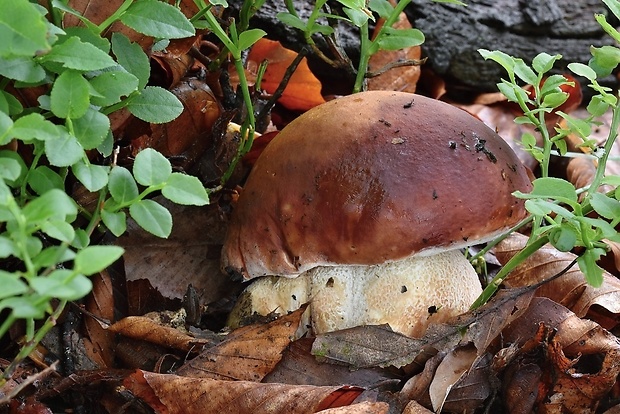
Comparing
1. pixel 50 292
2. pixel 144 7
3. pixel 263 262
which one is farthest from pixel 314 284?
pixel 50 292

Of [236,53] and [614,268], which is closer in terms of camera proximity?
[236,53]

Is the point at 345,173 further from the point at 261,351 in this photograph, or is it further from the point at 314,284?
the point at 261,351

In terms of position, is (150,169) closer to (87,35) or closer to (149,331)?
(87,35)

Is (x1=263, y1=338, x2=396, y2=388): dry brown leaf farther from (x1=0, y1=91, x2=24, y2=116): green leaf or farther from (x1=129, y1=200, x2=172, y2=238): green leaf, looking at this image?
(x1=0, y1=91, x2=24, y2=116): green leaf

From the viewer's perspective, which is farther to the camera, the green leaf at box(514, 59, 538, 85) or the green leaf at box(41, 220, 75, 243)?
the green leaf at box(514, 59, 538, 85)

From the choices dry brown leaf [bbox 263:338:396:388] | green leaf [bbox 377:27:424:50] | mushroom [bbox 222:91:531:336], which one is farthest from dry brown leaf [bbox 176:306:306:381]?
green leaf [bbox 377:27:424:50]

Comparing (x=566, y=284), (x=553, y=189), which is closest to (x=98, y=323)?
(x=553, y=189)
